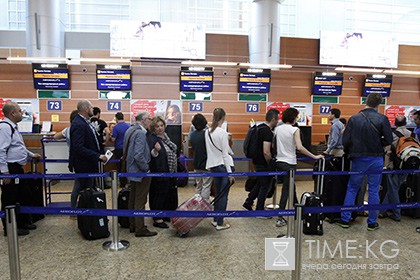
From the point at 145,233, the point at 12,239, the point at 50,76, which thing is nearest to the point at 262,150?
the point at 145,233

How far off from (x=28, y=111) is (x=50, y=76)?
3.57 ft

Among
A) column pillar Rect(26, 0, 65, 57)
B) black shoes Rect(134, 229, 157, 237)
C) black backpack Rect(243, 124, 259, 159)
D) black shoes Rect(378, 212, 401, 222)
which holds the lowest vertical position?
black shoes Rect(378, 212, 401, 222)

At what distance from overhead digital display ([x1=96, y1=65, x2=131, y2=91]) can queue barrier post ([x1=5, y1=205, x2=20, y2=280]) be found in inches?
226

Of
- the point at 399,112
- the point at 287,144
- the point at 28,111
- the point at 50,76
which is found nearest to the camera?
the point at 287,144

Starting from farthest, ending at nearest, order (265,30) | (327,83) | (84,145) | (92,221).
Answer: (327,83), (265,30), (84,145), (92,221)

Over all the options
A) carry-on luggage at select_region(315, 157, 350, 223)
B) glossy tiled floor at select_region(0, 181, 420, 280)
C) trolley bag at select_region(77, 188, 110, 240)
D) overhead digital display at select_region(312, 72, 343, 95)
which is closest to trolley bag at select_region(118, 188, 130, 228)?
glossy tiled floor at select_region(0, 181, 420, 280)

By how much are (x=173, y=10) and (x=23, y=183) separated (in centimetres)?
688

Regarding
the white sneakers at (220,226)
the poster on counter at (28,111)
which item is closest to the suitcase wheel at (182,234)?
the white sneakers at (220,226)

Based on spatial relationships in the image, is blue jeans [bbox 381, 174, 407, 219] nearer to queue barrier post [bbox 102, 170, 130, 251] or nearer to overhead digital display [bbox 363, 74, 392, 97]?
queue barrier post [bbox 102, 170, 130, 251]

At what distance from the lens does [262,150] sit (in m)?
4.16

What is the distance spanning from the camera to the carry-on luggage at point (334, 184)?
408cm

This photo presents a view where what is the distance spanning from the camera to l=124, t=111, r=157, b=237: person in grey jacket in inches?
133

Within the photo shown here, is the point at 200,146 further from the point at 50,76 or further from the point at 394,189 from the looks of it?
the point at 50,76

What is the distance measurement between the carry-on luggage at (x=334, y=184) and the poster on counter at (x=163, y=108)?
4403 mm
